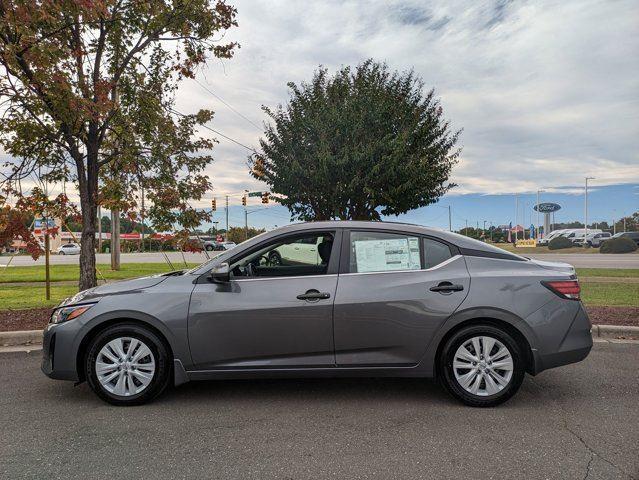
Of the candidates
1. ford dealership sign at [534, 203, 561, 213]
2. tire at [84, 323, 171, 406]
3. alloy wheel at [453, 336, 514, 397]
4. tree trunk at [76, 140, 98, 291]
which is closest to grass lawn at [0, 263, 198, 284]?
tree trunk at [76, 140, 98, 291]

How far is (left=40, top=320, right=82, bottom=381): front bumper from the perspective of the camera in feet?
13.7

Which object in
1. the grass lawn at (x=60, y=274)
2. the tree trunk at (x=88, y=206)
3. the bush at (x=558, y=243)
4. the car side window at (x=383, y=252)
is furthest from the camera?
the bush at (x=558, y=243)

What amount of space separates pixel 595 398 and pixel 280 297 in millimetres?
2995

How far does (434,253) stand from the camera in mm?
4332

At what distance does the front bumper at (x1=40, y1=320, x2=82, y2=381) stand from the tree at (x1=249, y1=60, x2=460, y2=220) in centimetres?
1355

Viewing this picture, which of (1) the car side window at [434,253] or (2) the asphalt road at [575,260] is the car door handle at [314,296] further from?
(2) the asphalt road at [575,260]

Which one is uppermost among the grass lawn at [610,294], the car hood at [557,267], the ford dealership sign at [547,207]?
the ford dealership sign at [547,207]

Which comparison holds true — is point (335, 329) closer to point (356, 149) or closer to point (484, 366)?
point (484, 366)

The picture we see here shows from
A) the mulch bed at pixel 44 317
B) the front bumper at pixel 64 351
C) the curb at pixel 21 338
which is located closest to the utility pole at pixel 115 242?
the mulch bed at pixel 44 317

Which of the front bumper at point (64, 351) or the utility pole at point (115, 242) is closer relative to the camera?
the front bumper at point (64, 351)

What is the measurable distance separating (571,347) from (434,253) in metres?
1.40

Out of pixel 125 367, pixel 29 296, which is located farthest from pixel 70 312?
pixel 29 296

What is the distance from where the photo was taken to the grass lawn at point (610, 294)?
9578 millimetres

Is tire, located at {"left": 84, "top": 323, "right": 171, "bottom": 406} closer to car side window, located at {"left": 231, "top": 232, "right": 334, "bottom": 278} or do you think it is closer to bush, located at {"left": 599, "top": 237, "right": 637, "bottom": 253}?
car side window, located at {"left": 231, "top": 232, "right": 334, "bottom": 278}
